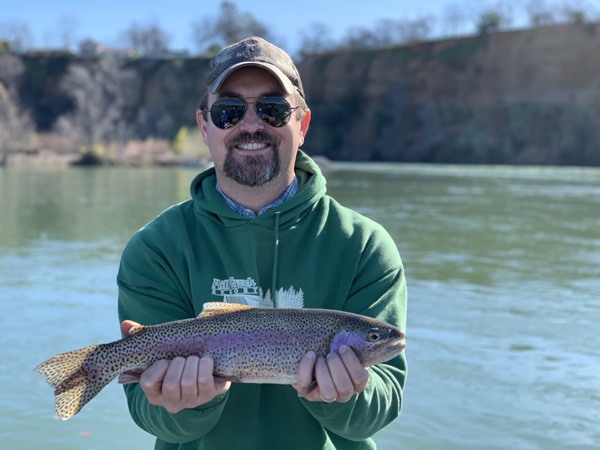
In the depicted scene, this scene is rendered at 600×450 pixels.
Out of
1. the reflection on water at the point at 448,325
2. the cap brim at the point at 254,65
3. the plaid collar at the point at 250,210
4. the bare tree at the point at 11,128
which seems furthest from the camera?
the bare tree at the point at 11,128

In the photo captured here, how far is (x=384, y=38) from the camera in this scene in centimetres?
10931

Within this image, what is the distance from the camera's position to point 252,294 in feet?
9.99

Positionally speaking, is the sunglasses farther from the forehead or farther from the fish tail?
the fish tail

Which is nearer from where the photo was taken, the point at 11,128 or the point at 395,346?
the point at 395,346

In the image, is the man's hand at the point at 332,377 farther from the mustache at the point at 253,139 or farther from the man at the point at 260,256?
the mustache at the point at 253,139

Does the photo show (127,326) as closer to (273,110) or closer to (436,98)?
(273,110)

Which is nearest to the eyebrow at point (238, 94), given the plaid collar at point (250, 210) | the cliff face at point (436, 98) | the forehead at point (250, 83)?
the forehead at point (250, 83)

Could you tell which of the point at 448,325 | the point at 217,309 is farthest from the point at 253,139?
the point at 448,325

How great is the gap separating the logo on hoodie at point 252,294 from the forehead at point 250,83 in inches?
31.3

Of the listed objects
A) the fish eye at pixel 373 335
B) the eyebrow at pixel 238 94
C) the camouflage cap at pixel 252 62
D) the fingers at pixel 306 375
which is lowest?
the fingers at pixel 306 375

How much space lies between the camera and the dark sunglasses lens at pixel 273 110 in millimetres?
3148

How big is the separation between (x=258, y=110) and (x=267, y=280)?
0.72m

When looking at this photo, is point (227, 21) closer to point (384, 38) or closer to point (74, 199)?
point (384, 38)

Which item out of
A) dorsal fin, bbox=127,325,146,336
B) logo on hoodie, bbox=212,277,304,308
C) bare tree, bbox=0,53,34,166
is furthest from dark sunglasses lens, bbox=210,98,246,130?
bare tree, bbox=0,53,34,166
